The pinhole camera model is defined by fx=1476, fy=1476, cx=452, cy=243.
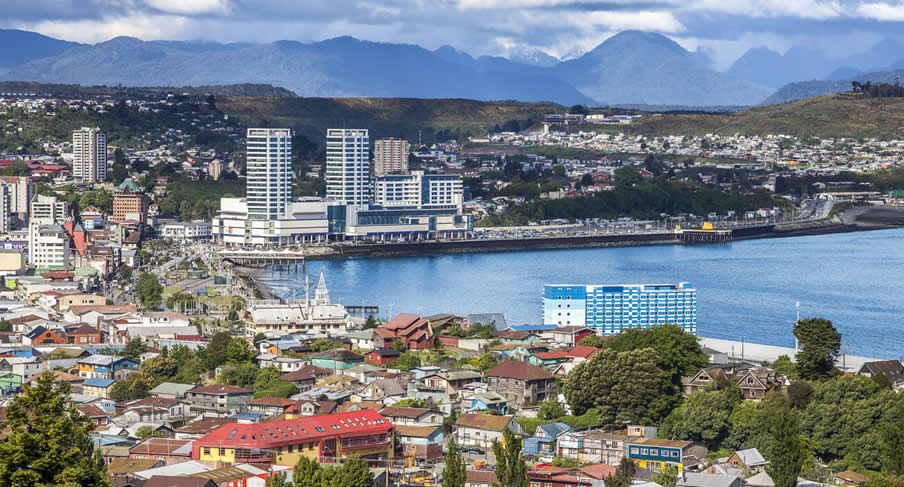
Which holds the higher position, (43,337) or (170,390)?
(43,337)

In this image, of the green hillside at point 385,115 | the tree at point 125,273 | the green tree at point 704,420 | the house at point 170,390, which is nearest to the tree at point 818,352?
the green tree at point 704,420

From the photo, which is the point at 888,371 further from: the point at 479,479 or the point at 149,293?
the point at 149,293

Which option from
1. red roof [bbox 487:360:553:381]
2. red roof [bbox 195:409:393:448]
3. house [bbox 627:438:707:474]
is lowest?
house [bbox 627:438:707:474]

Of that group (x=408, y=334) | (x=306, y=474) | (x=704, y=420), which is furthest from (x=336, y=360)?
(x=306, y=474)

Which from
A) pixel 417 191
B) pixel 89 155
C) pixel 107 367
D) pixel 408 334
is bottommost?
pixel 107 367

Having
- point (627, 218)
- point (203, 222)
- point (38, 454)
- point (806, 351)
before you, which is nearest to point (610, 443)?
point (806, 351)

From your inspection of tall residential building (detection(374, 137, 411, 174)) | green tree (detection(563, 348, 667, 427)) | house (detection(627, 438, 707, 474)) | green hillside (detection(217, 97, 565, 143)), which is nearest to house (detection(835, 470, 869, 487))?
house (detection(627, 438, 707, 474))

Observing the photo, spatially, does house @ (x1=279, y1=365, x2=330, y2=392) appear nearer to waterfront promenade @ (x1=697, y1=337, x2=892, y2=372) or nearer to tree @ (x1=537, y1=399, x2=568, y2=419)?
tree @ (x1=537, y1=399, x2=568, y2=419)
